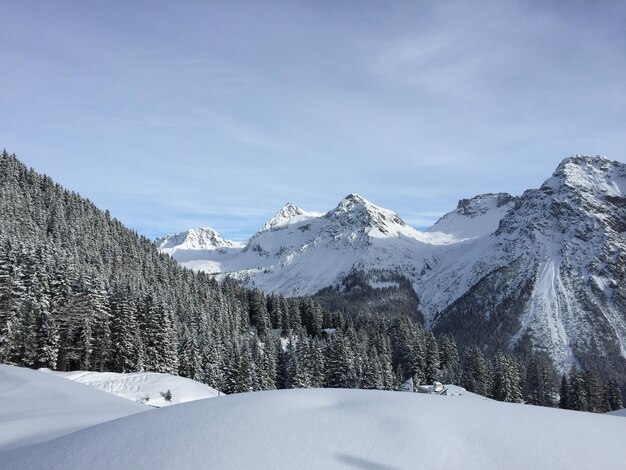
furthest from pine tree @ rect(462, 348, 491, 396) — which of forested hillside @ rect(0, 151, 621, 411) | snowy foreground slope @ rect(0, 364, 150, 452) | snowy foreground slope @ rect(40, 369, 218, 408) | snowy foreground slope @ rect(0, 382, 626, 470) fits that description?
snowy foreground slope @ rect(0, 382, 626, 470)

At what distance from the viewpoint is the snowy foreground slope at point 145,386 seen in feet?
131

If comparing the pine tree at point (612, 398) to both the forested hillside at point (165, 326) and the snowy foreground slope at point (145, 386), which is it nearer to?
the forested hillside at point (165, 326)

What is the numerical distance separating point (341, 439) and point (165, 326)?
54.4 m

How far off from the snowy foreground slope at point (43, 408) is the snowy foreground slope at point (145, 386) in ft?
77.4

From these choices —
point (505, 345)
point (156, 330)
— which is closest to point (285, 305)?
point (156, 330)

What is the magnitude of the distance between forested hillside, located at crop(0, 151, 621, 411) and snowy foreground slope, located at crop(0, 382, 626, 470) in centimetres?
4465

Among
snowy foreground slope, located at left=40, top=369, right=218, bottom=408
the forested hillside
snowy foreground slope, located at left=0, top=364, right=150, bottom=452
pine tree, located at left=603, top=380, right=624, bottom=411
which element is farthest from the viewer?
pine tree, located at left=603, top=380, right=624, bottom=411

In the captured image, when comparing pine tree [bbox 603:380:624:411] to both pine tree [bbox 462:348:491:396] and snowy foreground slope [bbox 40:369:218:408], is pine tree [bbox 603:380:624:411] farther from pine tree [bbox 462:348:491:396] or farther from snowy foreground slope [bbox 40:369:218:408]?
snowy foreground slope [bbox 40:369:218:408]

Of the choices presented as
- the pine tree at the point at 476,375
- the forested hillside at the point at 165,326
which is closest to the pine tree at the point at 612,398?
the forested hillside at the point at 165,326

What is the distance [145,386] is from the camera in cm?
4275

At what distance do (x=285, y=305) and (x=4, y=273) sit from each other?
6926 cm

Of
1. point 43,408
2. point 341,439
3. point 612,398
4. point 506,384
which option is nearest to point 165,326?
point 43,408

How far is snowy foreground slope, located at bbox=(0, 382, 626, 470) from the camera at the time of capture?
241 inches

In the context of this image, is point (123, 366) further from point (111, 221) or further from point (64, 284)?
point (111, 221)
